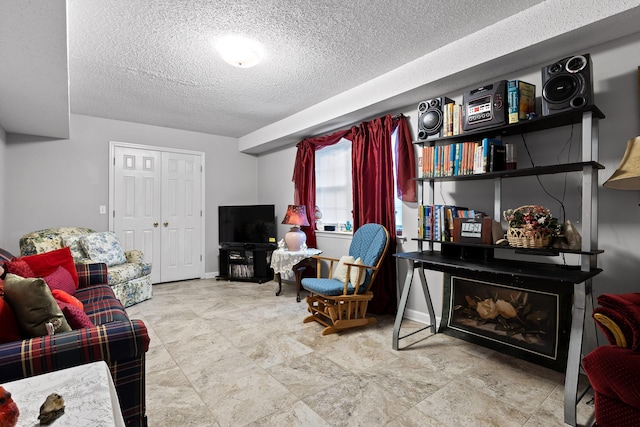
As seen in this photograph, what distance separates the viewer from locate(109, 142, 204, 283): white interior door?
4.60 m

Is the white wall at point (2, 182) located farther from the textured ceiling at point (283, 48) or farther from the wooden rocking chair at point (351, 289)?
the wooden rocking chair at point (351, 289)

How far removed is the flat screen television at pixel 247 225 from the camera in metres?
5.06

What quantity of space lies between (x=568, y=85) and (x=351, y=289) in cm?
222

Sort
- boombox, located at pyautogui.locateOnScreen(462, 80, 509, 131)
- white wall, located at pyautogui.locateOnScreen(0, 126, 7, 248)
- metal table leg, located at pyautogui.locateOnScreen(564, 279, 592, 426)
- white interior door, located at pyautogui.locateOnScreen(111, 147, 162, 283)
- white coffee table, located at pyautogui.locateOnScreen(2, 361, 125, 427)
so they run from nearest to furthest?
white coffee table, located at pyautogui.locateOnScreen(2, 361, 125, 427) → metal table leg, located at pyautogui.locateOnScreen(564, 279, 592, 426) → boombox, located at pyautogui.locateOnScreen(462, 80, 509, 131) → white wall, located at pyautogui.locateOnScreen(0, 126, 7, 248) → white interior door, located at pyautogui.locateOnScreen(111, 147, 162, 283)

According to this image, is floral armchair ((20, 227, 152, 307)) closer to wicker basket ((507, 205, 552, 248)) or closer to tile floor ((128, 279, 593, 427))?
tile floor ((128, 279, 593, 427))

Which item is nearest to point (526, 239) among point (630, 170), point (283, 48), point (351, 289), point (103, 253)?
point (630, 170)

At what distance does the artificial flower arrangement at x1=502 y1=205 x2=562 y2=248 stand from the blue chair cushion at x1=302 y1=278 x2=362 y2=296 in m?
1.49

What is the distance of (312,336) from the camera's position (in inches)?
112

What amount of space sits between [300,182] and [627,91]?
3496mm

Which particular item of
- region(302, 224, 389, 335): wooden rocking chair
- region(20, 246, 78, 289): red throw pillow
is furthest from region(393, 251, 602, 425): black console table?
region(20, 246, 78, 289): red throw pillow

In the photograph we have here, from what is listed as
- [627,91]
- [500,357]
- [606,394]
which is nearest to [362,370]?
[500,357]

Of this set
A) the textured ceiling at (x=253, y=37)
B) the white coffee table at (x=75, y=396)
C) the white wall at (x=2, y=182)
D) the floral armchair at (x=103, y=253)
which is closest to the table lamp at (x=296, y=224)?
the textured ceiling at (x=253, y=37)

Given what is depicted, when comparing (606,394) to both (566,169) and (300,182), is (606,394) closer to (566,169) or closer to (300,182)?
(566,169)

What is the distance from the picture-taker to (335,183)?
171 inches
